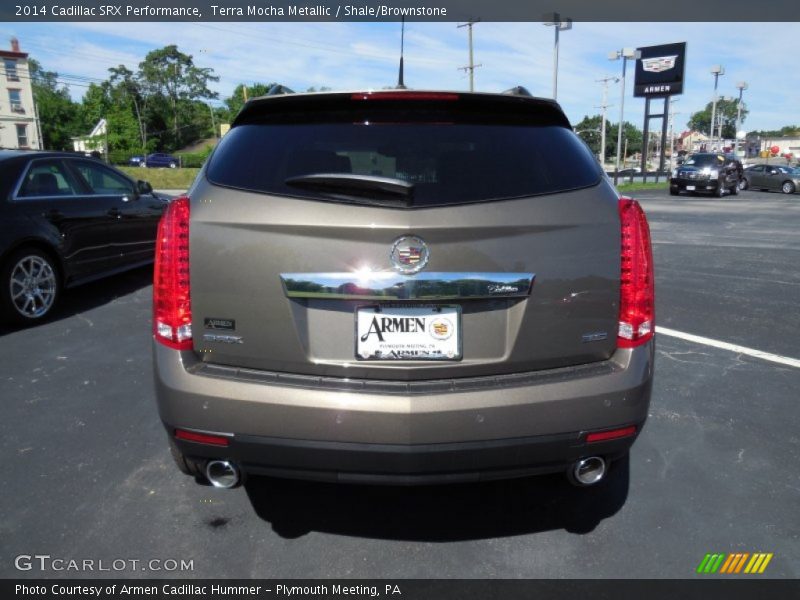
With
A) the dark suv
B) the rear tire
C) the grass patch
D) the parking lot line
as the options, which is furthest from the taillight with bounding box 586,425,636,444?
the grass patch

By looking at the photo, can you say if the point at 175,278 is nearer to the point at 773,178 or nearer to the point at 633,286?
the point at 633,286

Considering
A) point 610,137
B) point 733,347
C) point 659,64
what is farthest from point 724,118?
point 733,347

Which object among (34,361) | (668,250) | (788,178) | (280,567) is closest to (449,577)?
(280,567)

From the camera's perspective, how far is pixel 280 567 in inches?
94.7

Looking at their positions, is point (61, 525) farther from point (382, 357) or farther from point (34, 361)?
point (34, 361)

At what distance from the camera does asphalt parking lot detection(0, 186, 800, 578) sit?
96.9 inches

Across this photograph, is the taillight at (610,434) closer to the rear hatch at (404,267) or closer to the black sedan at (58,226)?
the rear hatch at (404,267)

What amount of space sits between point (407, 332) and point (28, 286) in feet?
16.8

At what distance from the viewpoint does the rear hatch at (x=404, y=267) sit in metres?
2.10

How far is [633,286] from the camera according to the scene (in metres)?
2.28

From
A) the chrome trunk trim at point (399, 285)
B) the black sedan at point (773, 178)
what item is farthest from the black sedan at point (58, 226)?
the black sedan at point (773, 178)

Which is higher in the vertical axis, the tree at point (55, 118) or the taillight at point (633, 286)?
the tree at point (55, 118)

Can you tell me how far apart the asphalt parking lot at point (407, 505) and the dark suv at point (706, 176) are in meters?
26.3

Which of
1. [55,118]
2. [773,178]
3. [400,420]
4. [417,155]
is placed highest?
[55,118]
